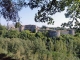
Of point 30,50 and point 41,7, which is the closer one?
point 41,7

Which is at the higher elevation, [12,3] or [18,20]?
[12,3]

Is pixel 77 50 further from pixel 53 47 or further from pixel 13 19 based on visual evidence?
pixel 13 19

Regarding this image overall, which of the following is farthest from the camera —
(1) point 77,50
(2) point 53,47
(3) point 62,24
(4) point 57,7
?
(1) point 77,50

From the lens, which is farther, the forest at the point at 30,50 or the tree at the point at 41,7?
the forest at the point at 30,50

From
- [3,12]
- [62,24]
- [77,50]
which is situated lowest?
[77,50]

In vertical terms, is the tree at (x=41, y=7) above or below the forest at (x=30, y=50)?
above

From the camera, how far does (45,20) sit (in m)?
6.15

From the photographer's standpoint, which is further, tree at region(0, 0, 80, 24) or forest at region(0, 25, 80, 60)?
forest at region(0, 25, 80, 60)

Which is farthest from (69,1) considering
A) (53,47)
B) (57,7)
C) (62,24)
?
(53,47)

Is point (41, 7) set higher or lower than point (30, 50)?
higher

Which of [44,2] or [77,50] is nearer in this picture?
[44,2]

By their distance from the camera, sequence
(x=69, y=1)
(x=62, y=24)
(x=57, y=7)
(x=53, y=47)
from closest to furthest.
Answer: (x=69, y=1)
(x=57, y=7)
(x=62, y=24)
(x=53, y=47)

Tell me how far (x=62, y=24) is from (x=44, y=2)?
101 cm

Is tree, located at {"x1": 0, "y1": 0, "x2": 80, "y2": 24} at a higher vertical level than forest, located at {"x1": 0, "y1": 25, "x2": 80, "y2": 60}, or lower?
higher
